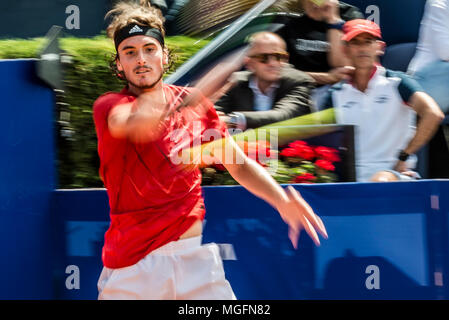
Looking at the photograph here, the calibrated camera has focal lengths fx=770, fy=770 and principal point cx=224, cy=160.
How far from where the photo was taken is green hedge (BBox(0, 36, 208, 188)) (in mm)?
4207

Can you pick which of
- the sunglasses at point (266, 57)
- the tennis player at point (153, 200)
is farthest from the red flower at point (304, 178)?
the sunglasses at point (266, 57)

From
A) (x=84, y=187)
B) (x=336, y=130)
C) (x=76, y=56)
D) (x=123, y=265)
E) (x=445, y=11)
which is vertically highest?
(x=445, y=11)

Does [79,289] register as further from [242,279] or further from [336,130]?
[336,130]

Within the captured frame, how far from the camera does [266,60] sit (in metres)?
4.50

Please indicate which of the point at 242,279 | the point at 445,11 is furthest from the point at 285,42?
the point at 242,279

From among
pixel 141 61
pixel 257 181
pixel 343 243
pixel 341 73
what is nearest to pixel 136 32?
pixel 141 61

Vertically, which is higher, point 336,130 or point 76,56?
point 76,56

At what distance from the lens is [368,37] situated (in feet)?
14.7

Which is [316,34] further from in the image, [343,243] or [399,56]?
[343,243]

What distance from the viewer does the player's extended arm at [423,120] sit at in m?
4.21

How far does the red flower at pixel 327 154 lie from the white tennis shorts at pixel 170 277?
105cm

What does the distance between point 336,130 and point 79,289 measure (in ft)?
5.08

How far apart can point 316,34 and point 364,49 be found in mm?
699

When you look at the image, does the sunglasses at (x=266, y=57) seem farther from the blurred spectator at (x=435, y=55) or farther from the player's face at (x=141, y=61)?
the player's face at (x=141, y=61)
